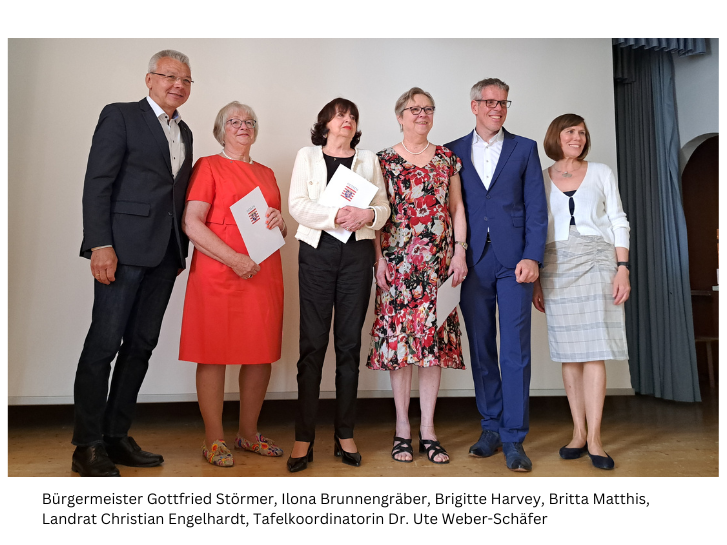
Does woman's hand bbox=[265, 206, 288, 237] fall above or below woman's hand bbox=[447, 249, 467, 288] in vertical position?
above

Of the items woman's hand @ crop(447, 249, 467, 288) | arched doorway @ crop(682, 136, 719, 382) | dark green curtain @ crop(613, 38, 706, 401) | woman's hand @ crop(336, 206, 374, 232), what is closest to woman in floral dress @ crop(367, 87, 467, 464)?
woman's hand @ crop(447, 249, 467, 288)

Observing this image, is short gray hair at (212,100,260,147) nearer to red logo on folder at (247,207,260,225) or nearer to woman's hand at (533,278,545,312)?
red logo on folder at (247,207,260,225)

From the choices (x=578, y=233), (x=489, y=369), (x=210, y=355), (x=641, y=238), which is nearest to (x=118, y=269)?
(x=210, y=355)

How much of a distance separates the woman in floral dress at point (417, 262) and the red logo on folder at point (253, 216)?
0.54 m

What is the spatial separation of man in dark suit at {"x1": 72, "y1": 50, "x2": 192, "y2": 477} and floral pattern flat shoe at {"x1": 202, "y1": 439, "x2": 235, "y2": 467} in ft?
0.72

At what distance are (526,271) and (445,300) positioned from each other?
0.38m

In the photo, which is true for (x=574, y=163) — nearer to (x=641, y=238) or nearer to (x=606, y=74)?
(x=606, y=74)

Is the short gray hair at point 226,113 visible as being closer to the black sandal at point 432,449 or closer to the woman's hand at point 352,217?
the woman's hand at point 352,217

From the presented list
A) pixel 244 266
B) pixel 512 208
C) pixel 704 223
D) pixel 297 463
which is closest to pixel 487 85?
pixel 512 208

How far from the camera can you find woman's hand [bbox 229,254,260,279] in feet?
7.76

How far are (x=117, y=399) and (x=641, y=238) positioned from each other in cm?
362

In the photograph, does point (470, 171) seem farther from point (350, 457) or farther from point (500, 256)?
point (350, 457)

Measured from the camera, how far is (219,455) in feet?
7.77

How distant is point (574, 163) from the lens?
2.59 meters
